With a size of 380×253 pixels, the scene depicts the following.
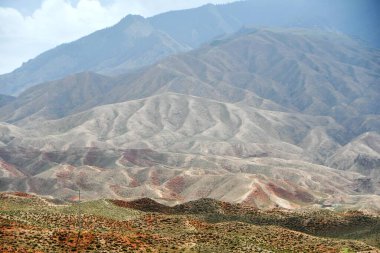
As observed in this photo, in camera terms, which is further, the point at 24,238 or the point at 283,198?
the point at 283,198

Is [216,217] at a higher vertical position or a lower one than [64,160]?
higher

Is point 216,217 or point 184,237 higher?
point 184,237

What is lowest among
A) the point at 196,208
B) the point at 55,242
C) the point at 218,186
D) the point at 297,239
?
the point at 218,186

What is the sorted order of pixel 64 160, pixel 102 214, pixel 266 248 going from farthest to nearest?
pixel 64 160
pixel 102 214
pixel 266 248

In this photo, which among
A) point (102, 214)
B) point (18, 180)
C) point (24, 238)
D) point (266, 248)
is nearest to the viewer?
point (24, 238)

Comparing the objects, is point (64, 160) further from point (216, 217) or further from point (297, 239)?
point (297, 239)

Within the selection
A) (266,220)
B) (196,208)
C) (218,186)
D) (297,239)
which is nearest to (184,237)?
(297,239)

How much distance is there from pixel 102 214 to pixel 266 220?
18334 millimetres

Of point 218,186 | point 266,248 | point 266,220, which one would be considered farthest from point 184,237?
point 218,186

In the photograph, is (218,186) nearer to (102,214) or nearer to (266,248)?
(102,214)

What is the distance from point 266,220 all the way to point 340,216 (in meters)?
8.35

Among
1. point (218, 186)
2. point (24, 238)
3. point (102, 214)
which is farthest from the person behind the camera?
point (218, 186)

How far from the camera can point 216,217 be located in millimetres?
58875

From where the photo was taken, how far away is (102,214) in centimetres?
5234
